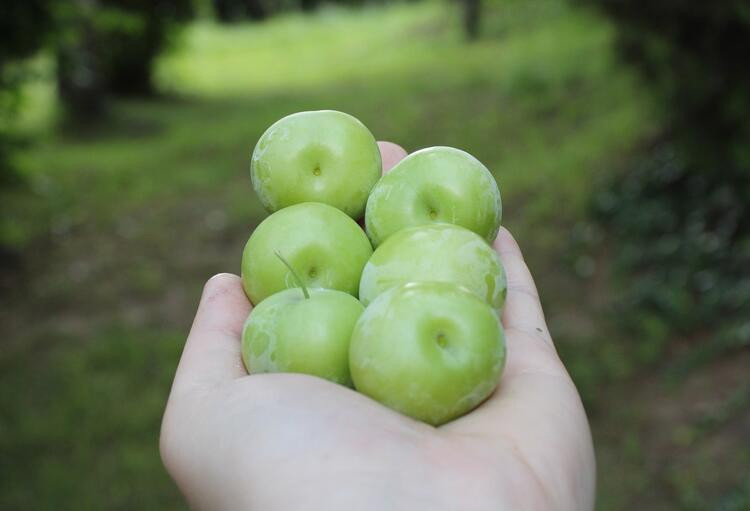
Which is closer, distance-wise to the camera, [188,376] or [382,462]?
[382,462]

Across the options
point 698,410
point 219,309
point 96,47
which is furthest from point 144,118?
point 219,309

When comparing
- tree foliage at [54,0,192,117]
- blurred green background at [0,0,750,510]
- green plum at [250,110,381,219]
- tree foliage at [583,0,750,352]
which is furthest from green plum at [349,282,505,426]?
tree foliage at [54,0,192,117]

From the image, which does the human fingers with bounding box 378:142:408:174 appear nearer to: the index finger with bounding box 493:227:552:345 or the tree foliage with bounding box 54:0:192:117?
the index finger with bounding box 493:227:552:345

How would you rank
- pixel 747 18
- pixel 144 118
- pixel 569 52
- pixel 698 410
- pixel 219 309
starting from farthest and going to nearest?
pixel 144 118 → pixel 569 52 → pixel 747 18 → pixel 698 410 → pixel 219 309

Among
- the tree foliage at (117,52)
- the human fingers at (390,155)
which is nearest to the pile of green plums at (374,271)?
the human fingers at (390,155)

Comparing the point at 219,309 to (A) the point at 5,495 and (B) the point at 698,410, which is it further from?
(B) the point at 698,410

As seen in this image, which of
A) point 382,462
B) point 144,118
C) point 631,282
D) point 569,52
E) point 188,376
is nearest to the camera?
point 382,462

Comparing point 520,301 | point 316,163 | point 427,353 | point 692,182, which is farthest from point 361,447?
point 692,182
